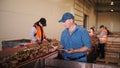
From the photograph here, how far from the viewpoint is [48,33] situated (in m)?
6.73

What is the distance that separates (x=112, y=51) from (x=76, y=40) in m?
4.07

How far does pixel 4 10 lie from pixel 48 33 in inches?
104

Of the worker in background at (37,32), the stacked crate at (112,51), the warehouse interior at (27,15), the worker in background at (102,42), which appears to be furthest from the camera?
the worker in background at (102,42)

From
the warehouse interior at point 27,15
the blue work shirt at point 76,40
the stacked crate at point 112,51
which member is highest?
the warehouse interior at point 27,15

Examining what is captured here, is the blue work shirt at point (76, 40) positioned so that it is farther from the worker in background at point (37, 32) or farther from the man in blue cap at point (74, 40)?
the worker in background at point (37, 32)

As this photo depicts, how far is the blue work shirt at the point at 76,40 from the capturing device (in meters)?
2.69

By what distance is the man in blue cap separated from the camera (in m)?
2.69

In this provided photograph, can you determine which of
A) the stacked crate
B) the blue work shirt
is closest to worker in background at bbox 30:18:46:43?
the blue work shirt

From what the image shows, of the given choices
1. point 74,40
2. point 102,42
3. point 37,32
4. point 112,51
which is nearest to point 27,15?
point 37,32

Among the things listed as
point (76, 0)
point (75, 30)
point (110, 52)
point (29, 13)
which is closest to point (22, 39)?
point (29, 13)

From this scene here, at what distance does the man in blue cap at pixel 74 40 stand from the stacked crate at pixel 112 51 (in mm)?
3290

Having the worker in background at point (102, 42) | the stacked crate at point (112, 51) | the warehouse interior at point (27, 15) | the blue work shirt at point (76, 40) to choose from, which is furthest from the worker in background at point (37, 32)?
the worker in background at point (102, 42)

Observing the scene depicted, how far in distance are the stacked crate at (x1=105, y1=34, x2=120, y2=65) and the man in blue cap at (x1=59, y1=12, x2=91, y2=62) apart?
3.29 metres

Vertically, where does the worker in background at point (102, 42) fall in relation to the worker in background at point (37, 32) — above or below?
below
